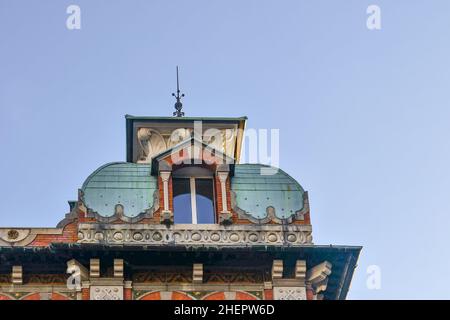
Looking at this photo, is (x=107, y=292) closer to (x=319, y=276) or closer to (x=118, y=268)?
(x=118, y=268)

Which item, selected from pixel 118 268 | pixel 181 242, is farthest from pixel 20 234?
pixel 181 242

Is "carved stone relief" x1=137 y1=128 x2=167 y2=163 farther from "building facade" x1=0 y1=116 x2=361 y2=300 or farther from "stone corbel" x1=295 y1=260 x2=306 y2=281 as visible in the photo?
"stone corbel" x1=295 y1=260 x2=306 y2=281

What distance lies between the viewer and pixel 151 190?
3303 centimetres

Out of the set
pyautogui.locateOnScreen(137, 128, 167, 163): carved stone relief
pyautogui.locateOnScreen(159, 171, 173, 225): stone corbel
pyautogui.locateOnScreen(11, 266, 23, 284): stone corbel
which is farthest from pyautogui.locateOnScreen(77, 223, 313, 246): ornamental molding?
pyautogui.locateOnScreen(137, 128, 167, 163): carved stone relief

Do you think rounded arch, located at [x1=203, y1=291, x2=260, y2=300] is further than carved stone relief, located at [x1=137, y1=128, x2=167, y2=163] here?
No

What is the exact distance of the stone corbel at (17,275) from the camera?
3077 cm

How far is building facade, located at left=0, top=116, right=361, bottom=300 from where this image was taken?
30.8m

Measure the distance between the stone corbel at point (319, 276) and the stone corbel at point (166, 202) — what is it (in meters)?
3.79

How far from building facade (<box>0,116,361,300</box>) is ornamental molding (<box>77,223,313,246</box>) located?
0.08ft

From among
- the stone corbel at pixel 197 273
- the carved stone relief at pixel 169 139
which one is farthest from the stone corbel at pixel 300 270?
the carved stone relief at pixel 169 139

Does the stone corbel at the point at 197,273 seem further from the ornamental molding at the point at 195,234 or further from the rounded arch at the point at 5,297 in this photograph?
the rounded arch at the point at 5,297

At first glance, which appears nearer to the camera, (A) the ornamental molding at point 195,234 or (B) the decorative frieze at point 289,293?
(B) the decorative frieze at point 289,293
